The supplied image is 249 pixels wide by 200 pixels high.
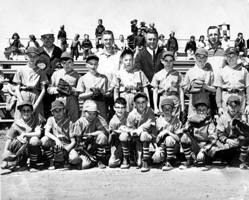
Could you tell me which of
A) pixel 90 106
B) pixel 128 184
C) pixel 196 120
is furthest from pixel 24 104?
pixel 196 120

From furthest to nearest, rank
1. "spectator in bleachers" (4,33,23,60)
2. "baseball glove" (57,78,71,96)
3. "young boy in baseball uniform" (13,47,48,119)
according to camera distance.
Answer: "spectator in bleachers" (4,33,23,60)
"young boy in baseball uniform" (13,47,48,119)
"baseball glove" (57,78,71,96)

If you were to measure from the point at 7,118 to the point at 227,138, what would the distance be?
22.2 feet

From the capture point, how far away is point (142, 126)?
6.16m

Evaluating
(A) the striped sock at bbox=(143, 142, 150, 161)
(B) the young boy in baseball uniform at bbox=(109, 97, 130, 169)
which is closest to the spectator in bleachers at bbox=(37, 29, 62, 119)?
(B) the young boy in baseball uniform at bbox=(109, 97, 130, 169)

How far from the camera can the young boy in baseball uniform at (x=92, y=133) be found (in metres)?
6.23

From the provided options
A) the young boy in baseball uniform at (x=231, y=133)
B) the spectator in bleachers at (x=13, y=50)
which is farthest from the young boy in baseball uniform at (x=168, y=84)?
the spectator in bleachers at (x=13, y=50)

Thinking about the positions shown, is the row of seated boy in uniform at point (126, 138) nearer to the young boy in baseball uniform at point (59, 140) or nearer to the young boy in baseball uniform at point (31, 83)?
the young boy in baseball uniform at point (59, 140)

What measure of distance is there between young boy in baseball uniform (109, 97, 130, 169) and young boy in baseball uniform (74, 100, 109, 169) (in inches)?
5.3

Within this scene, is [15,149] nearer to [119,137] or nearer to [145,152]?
[119,137]

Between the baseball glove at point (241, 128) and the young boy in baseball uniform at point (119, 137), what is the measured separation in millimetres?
1567

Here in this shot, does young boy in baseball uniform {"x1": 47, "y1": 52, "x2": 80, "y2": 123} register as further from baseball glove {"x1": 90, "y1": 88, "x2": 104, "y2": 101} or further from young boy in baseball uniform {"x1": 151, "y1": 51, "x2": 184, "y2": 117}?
young boy in baseball uniform {"x1": 151, "y1": 51, "x2": 184, "y2": 117}

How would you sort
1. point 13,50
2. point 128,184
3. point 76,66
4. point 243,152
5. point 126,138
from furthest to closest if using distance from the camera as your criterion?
point 13,50
point 76,66
point 126,138
point 243,152
point 128,184

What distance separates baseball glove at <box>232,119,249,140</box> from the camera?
6.02m

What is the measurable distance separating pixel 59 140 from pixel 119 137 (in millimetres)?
877
